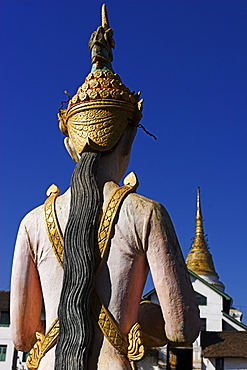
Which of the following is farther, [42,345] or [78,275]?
A: [42,345]

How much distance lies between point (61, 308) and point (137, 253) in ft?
2.19

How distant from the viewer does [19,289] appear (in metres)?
4.51

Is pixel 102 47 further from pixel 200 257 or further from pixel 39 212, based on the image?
pixel 200 257

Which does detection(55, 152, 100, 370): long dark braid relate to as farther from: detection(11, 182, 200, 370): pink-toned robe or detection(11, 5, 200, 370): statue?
detection(11, 182, 200, 370): pink-toned robe

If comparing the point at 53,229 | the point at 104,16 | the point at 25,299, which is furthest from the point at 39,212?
the point at 104,16

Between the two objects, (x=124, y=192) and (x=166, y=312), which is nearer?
(x=166, y=312)

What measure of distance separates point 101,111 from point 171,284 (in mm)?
1524

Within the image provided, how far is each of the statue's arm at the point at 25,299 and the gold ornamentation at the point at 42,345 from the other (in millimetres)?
184

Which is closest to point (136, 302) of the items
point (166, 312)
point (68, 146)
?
point (166, 312)

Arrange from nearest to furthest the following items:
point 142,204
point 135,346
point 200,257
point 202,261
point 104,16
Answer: point 135,346 → point 142,204 → point 104,16 → point 202,261 → point 200,257

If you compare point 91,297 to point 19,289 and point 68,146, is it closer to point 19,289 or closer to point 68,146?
point 19,289

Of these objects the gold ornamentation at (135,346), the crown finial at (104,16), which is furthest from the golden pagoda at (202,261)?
the gold ornamentation at (135,346)

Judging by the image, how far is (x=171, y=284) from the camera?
160 inches

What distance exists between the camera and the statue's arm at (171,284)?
4.04m
